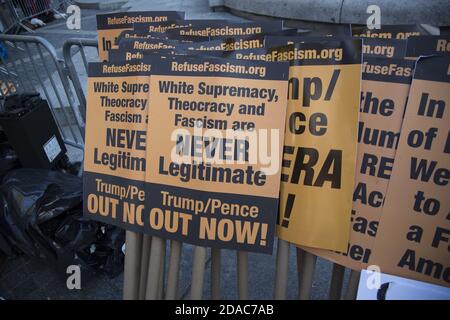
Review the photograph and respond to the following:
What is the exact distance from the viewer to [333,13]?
18.6ft

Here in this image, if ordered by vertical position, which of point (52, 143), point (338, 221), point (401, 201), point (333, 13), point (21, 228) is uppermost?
point (333, 13)

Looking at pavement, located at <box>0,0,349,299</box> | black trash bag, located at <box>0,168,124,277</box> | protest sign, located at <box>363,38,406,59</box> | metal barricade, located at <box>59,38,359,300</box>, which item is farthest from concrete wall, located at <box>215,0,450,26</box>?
black trash bag, located at <box>0,168,124,277</box>

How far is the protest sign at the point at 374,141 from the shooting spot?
3.80 feet

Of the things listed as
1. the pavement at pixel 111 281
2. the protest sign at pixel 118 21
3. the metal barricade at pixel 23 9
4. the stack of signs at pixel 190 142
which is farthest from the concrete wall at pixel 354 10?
the metal barricade at pixel 23 9

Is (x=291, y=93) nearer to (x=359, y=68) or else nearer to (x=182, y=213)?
(x=359, y=68)

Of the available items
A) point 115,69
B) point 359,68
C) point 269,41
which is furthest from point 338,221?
point 115,69

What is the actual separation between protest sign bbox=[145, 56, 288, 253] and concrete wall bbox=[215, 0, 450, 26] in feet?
16.5

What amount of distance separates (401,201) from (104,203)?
1189mm

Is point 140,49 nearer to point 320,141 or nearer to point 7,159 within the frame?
point 320,141

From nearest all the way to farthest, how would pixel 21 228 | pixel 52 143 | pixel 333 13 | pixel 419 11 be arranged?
pixel 21 228 < pixel 52 143 < pixel 419 11 < pixel 333 13

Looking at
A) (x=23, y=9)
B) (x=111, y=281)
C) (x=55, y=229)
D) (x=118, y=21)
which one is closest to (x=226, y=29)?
(x=118, y=21)

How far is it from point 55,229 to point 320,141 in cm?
196

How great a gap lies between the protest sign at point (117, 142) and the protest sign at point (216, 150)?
0.22ft

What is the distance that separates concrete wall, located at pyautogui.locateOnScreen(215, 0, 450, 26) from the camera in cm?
500
